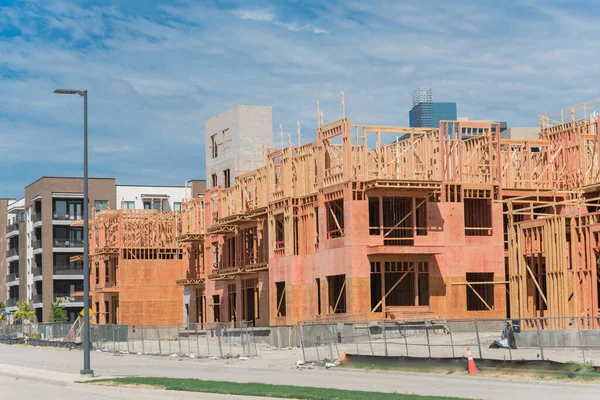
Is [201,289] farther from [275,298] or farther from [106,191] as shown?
[106,191]

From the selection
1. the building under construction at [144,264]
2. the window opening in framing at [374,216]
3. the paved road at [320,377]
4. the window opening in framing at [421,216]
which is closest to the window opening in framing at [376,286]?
the window opening in framing at [374,216]

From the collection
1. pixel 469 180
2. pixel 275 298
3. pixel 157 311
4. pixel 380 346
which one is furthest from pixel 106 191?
pixel 380 346

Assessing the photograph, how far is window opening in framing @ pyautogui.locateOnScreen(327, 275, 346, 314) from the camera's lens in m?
54.8

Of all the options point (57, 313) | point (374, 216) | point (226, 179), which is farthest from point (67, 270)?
point (374, 216)

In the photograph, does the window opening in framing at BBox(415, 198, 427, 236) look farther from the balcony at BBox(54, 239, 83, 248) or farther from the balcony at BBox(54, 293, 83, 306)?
the balcony at BBox(54, 239, 83, 248)

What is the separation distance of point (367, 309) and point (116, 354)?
47.4 ft

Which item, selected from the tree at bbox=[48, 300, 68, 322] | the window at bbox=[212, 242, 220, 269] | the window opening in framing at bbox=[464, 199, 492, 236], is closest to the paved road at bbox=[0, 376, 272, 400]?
the window opening in framing at bbox=[464, 199, 492, 236]

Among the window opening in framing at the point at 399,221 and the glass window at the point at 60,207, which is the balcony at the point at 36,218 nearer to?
the glass window at the point at 60,207

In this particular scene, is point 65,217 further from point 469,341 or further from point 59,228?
point 469,341

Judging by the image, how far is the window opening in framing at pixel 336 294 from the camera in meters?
54.8

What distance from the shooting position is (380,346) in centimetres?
4100

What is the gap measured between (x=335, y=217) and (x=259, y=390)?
29.0m

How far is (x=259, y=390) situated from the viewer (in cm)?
2573

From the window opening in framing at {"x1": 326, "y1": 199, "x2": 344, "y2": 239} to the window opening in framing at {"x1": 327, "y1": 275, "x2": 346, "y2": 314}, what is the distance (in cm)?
234
